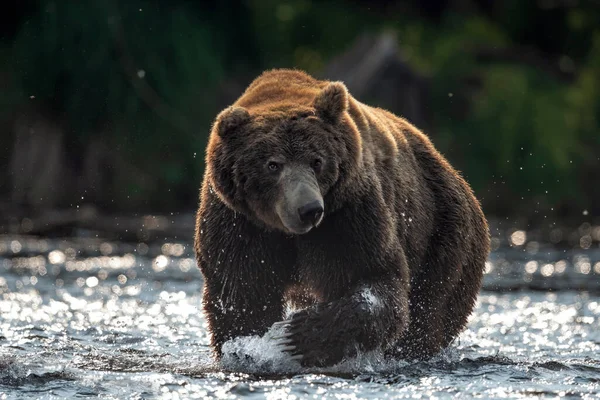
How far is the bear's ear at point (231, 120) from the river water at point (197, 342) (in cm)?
115

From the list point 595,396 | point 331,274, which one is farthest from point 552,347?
point 331,274

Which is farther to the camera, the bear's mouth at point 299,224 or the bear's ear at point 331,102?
the bear's ear at point 331,102

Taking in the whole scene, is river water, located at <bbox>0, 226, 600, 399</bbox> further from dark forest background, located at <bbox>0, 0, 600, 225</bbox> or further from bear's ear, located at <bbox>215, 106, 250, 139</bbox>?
dark forest background, located at <bbox>0, 0, 600, 225</bbox>

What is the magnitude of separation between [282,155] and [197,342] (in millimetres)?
2337

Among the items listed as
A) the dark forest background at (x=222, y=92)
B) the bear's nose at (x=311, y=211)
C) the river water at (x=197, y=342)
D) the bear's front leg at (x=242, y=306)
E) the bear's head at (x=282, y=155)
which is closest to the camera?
the bear's nose at (x=311, y=211)

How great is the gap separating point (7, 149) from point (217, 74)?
3.42 meters

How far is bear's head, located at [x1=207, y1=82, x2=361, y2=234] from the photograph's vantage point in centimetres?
584

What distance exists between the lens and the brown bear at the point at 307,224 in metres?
5.89

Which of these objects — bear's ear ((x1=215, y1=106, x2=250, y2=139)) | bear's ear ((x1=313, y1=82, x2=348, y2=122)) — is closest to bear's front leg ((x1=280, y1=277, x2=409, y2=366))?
bear's ear ((x1=313, y1=82, x2=348, y2=122))

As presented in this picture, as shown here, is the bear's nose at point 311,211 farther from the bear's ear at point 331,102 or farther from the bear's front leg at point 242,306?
the bear's front leg at point 242,306

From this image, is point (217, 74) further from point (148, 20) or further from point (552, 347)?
point (552, 347)

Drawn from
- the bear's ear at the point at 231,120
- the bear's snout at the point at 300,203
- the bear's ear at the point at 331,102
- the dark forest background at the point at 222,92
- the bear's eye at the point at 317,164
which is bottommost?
the bear's snout at the point at 300,203

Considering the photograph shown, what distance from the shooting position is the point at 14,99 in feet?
56.1

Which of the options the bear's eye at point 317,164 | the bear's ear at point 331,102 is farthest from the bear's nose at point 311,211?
the bear's ear at point 331,102
